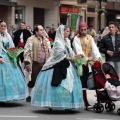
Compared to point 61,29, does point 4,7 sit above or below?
above

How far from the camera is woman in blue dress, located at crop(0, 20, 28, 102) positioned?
29.7 feet

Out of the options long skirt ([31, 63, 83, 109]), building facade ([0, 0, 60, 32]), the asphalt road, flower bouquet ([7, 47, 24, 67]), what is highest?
building facade ([0, 0, 60, 32])

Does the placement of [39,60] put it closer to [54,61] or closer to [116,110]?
[54,61]

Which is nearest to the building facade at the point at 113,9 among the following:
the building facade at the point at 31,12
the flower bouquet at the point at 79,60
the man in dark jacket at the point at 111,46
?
the building facade at the point at 31,12

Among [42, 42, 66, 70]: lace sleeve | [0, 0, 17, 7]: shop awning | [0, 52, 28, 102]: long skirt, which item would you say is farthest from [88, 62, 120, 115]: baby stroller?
[0, 0, 17, 7]: shop awning

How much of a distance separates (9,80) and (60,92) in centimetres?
138

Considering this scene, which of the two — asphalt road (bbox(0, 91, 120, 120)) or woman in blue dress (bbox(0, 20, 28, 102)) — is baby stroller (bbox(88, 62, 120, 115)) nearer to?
asphalt road (bbox(0, 91, 120, 120))

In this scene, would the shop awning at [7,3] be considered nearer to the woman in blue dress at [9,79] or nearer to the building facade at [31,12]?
the building facade at [31,12]

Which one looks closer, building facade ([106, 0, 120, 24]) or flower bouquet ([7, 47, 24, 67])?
flower bouquet ([7, 47, 24, 67])

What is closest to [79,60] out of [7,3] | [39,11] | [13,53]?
[13,53]

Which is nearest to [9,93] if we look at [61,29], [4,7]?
[61,29]

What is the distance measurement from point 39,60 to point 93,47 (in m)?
1.33

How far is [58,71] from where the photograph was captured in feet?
27.3

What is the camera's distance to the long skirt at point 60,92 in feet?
27.0
